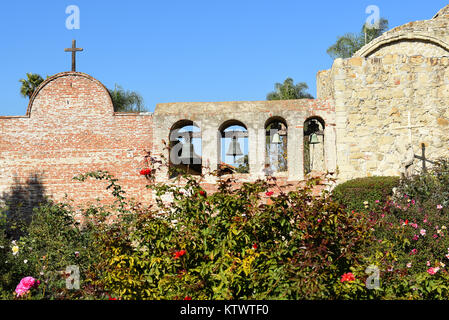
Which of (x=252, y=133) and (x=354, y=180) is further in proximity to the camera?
(x=252, y=133)

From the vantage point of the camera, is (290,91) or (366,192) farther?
(290,91)

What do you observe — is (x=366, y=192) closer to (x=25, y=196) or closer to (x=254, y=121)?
(x=254, y=121)

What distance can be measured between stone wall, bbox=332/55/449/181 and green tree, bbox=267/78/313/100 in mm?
15438

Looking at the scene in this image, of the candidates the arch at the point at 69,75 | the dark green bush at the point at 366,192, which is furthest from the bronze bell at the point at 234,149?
the arch at the point at 69,75

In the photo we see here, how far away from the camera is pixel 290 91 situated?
28.2 meters

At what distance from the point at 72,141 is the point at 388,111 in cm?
830

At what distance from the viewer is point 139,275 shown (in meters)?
4.37

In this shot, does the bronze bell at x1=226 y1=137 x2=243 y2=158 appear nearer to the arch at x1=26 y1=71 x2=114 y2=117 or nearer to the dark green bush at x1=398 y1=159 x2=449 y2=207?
the arch at x1=26 y1=71 x2=114 y2=117

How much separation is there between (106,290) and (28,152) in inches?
365

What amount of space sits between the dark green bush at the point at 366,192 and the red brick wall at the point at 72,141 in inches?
198
